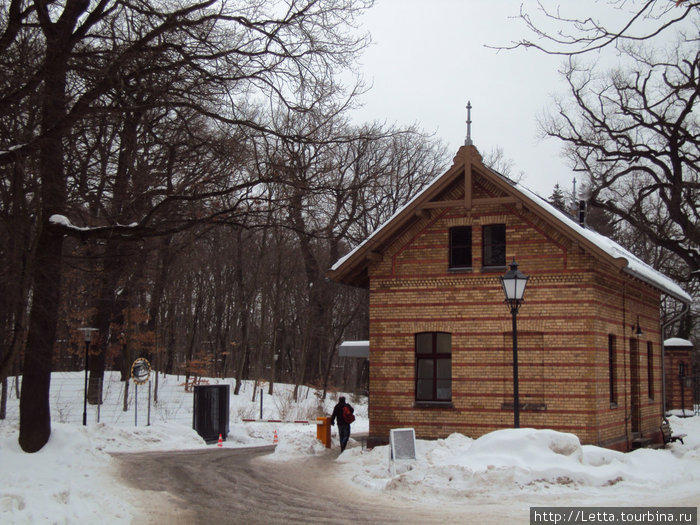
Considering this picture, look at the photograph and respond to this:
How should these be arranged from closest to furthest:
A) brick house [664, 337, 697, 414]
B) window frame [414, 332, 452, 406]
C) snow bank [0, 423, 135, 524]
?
snow bank [0, 423, 135, 524] → window frame [414, 332, 452, 406] → brick house [664, 337, 697, 414]

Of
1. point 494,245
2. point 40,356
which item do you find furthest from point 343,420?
point 40,356

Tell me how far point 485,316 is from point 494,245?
1923mm

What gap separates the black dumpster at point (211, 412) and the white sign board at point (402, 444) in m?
9.20

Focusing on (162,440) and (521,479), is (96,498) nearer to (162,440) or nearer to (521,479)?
(521,479)

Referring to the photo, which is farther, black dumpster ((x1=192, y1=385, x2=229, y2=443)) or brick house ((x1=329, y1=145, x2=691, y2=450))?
black dumpster ((x1=192, y1=385, x2=229, y2=443))

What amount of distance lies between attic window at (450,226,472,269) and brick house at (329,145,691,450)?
31mm

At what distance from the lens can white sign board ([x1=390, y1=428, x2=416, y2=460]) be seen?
49.6ft

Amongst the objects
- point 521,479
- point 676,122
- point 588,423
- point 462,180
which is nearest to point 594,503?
point 521,479

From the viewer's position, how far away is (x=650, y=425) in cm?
2377

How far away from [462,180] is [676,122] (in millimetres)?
15782

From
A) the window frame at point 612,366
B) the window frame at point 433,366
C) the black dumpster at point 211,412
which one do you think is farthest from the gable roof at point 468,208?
the black dumpster at point 211,412

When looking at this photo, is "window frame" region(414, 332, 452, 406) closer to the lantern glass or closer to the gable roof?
the gable roof

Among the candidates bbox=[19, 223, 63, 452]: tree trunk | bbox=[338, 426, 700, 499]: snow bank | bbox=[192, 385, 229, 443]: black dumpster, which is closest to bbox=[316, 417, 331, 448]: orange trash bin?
bbox=[192, 385, 229, 443]: black dumpster

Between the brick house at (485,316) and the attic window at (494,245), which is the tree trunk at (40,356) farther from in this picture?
the attic window at (494,245)
